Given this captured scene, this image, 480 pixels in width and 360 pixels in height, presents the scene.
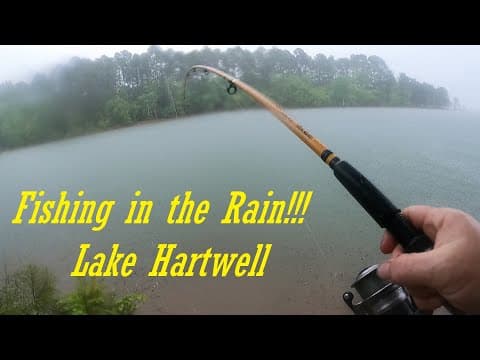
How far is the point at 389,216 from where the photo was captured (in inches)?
27.2

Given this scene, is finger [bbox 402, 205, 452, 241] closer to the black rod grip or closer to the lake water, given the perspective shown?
the black rod grip

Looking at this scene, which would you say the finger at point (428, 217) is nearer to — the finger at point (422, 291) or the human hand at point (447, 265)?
the human hand at point (447, 265)

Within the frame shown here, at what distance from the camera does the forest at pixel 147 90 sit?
427cm

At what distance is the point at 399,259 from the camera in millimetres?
677

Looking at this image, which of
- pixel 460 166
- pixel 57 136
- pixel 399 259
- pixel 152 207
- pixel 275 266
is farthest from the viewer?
pixel 460 166

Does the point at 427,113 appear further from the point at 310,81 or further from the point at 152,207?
the point at 152,207

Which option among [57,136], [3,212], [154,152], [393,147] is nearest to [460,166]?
[393,147]

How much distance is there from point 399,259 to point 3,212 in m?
5.84

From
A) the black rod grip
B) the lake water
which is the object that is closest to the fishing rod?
the black rod grip

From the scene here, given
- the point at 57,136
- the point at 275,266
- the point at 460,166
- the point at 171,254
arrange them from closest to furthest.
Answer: the point at 275,266 → the point at 171,254 → the point at 57,136 → the point at 460,166

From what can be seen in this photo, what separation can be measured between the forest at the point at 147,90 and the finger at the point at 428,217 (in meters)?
3.42

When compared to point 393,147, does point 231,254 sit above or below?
below

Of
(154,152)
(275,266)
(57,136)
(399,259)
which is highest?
(154,152)

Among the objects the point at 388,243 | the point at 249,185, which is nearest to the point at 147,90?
the point at 249,185
